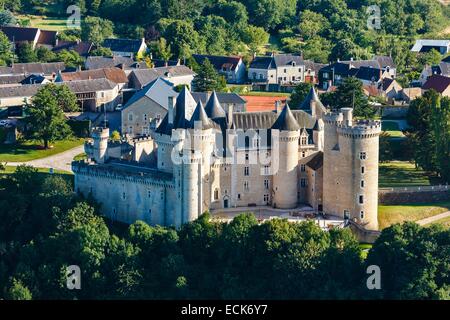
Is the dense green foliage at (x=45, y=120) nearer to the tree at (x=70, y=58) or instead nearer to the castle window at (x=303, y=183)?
the castle window at (x=303, y=183)

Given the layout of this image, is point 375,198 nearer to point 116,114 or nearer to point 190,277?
point 190,277

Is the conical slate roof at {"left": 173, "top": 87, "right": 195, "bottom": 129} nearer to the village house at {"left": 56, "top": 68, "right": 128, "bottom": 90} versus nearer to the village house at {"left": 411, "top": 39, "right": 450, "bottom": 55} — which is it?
the village house at {"left": 56, "top": 68, "right": 128, "bottom": 90}

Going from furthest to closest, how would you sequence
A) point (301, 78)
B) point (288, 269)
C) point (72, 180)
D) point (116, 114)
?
1. point (301, 78)
2. point (116, 114)
3. point (72, 180)
4. point (288, 269)

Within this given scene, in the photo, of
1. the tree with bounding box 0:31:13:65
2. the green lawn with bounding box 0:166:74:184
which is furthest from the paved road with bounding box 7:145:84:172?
the tree with bounding box 0:31:13:65

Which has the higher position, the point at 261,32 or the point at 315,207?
the point at 261,32

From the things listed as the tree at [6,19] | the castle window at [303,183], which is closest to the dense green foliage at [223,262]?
the castle window at [303,183]
